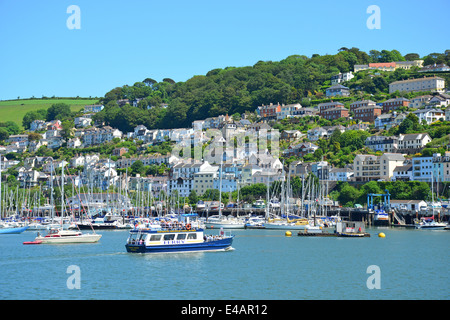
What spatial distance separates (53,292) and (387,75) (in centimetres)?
15693

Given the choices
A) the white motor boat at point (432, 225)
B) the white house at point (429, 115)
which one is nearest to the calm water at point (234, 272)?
the white motor boat at point (432, 225)

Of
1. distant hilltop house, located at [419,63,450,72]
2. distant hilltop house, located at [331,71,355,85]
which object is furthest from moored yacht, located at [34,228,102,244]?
distant hilltop house, located at [419,63,450,72]

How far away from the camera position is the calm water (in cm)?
3466

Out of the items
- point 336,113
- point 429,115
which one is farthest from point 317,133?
point 429,115

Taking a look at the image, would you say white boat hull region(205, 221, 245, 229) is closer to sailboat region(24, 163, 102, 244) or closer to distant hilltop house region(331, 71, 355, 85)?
sailboat region(24, 163, 102, 244)

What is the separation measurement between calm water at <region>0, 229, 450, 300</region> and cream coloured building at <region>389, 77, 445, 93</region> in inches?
4302

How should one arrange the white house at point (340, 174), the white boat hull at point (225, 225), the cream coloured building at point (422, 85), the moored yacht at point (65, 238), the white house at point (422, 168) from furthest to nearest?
the cream coloured building at point (422, 85) < the white house at point (340, 174) < the white house at point (422, 168) < the white boat hull at point (225, 225) < the moored yacht at point (65, 238)

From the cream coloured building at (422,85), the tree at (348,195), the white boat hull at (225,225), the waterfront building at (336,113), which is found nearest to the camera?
the white boat hull at (225,225)

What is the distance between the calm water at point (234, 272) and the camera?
34656 millimetres

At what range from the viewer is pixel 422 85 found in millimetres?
163750

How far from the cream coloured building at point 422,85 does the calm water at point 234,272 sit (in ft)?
359

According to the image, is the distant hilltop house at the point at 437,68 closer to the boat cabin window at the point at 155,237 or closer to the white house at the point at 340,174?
the white house at the point at 340,174
